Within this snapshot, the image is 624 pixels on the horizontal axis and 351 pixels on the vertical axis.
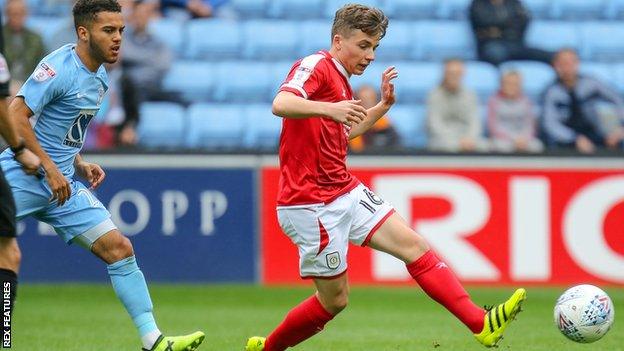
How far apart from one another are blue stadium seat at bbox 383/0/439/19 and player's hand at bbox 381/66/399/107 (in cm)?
842

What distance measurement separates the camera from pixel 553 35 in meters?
15.3

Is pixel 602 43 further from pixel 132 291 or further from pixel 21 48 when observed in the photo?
pixel 132 291

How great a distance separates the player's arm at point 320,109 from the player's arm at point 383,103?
55cm

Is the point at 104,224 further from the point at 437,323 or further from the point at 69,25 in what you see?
the point at 69,25

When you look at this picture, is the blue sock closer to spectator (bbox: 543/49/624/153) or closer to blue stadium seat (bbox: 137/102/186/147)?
blue stadium seat (bbox: 137/102/186/147)

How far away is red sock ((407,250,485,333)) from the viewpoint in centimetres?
693

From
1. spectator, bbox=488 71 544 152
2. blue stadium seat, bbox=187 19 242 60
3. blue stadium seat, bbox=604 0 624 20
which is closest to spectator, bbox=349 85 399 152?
spectator, bbox=488 71 544 152

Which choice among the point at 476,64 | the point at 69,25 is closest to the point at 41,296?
the point at 69,25

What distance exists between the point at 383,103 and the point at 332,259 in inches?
37.7

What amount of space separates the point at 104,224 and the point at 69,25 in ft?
23.0

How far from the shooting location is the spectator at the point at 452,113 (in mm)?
13133

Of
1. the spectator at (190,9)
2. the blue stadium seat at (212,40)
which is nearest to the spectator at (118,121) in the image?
the blue stadium seat at (212,40)

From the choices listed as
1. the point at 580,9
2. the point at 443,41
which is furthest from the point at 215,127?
the point at 580,9

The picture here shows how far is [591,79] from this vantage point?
1341 cm
